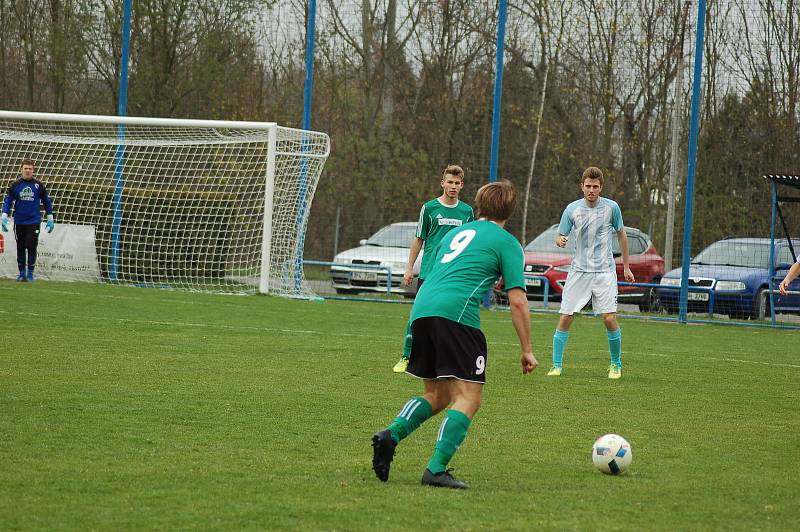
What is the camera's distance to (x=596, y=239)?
10070 mm

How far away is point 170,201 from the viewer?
18.4 metres

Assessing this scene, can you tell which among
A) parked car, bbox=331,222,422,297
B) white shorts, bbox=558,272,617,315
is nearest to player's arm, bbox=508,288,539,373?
white shorts, bbox=558,272,617,315

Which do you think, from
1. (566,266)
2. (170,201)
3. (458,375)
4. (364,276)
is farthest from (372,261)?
(458,375)

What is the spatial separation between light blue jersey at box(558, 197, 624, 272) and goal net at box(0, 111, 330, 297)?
24.9 ft

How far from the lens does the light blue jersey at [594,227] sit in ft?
33.0

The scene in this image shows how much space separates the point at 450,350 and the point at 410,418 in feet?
1.33

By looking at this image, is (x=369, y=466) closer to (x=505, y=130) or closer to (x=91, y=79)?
(x=505, y=130)

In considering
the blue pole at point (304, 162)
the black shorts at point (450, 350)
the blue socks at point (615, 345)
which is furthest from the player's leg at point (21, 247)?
the black shorts at point (450, 350)

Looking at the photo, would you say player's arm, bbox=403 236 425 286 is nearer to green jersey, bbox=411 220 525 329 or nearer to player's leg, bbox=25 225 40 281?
green jersey, bbox=411 220 525 329

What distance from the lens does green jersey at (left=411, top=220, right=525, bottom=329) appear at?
5.35 meters

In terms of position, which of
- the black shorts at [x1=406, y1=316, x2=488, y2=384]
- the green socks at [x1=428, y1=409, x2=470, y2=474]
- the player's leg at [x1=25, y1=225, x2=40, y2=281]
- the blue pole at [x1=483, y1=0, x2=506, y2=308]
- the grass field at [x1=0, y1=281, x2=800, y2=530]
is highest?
the blue pole at [x1=483, y1=0, x2=506, y2=308]

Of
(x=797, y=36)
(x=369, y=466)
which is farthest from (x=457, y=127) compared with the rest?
(x=369, y=466)

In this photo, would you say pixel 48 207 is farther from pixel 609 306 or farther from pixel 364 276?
pixel 609 306

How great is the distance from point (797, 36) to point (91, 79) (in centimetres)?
1341
